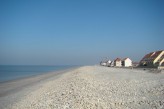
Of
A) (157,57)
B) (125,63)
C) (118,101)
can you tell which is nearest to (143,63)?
(157,57)

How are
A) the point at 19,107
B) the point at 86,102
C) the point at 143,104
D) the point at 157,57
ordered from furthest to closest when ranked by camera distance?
the point at 157,57
the point at 19,107
the point at 86,102
the point at 143,104

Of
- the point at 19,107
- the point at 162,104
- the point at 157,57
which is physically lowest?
the point at 19,107

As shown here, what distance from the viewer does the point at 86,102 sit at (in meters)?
10.6

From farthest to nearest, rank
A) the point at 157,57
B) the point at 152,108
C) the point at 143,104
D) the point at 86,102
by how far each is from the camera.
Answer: the point at 157,57, the point at 86,102, the point at 143,104, the point at 152,108

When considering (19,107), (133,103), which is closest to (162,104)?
(133,103)

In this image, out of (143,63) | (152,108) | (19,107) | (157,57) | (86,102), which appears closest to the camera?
(152,108)

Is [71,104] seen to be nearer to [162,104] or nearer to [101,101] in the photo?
[101,101]

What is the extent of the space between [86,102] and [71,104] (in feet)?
2.70

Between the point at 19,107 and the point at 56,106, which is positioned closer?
the point at 56,106

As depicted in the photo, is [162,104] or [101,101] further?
[101,101]

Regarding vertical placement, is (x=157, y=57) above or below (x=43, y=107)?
above

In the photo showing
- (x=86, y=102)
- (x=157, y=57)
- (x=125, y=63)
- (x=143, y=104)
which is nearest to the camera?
(x=143, y=104)

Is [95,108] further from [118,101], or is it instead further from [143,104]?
[143,104]

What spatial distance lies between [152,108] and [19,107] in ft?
26.5
